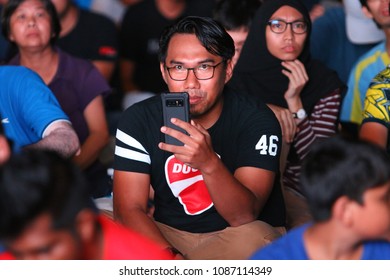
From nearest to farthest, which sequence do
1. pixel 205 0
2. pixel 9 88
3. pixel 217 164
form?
pixel 217 164, pixel 9 88, pixel 205 0

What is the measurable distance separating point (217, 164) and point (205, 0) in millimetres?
2257

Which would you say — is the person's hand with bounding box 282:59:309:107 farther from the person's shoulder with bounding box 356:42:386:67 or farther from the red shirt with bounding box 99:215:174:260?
the red shirt with bounding box 99:215:174:260

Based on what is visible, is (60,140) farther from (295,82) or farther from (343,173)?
(343,173)

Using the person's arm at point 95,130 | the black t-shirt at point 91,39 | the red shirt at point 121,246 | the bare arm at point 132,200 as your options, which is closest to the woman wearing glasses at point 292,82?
the person's arm at point 95,130

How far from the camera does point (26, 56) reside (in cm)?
358

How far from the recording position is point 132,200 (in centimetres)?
264

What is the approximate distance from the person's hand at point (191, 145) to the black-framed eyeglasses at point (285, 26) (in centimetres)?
104

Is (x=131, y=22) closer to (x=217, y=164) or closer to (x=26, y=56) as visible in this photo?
(x=26, y=56)

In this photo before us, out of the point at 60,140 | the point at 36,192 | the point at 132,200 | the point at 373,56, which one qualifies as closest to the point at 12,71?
the point at 60,140

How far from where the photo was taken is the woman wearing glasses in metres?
3.21

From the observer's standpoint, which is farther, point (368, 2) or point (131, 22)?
point (131, 22)

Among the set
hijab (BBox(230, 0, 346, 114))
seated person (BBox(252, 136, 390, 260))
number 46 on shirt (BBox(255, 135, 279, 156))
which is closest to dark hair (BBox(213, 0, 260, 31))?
hijab (BBox(230, 0, 346, 114))

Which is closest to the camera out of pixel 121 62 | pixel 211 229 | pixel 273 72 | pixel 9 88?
pixel 211 229

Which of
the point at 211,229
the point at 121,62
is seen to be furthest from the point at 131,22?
the point at 211,229
